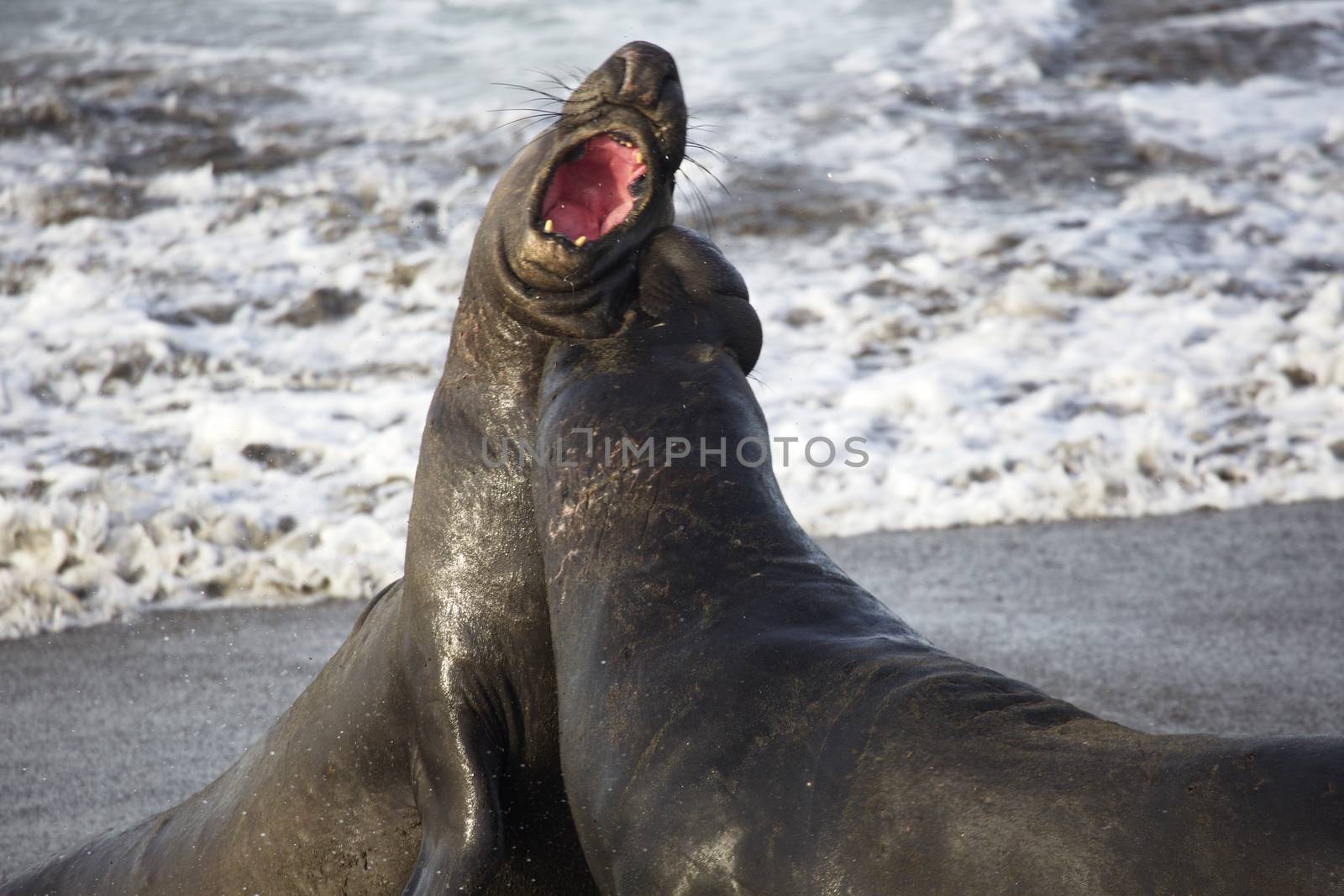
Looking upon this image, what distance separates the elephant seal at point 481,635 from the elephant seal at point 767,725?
207 millimetres

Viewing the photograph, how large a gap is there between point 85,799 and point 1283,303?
7.80 m

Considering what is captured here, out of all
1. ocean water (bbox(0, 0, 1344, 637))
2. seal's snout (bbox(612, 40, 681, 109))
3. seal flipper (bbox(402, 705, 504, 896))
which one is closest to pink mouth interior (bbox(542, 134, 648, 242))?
seal's snout (bbox(612, 40, 681, 109))

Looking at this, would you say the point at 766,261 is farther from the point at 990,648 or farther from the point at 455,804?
the point at 455,804

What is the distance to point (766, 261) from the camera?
11070 mm

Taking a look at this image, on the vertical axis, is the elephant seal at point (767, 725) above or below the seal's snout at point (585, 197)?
below

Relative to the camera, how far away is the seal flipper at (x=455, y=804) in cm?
295

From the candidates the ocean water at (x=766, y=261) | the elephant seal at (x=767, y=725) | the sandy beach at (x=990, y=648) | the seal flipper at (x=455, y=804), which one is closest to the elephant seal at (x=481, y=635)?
the seal flipper at (x=455, y=804)

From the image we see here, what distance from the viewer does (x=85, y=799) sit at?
189 inches

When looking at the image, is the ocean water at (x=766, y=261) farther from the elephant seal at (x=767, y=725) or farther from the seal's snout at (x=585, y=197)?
the elephant seal at (x=767, y=725)

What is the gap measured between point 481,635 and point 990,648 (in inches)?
121

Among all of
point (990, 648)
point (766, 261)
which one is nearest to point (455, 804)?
point (990, 648)

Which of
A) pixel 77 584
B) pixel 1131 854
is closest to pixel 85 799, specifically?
pixel 77 584

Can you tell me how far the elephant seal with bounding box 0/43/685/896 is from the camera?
3.17m

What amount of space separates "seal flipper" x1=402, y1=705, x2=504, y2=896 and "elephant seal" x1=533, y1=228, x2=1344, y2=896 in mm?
422
